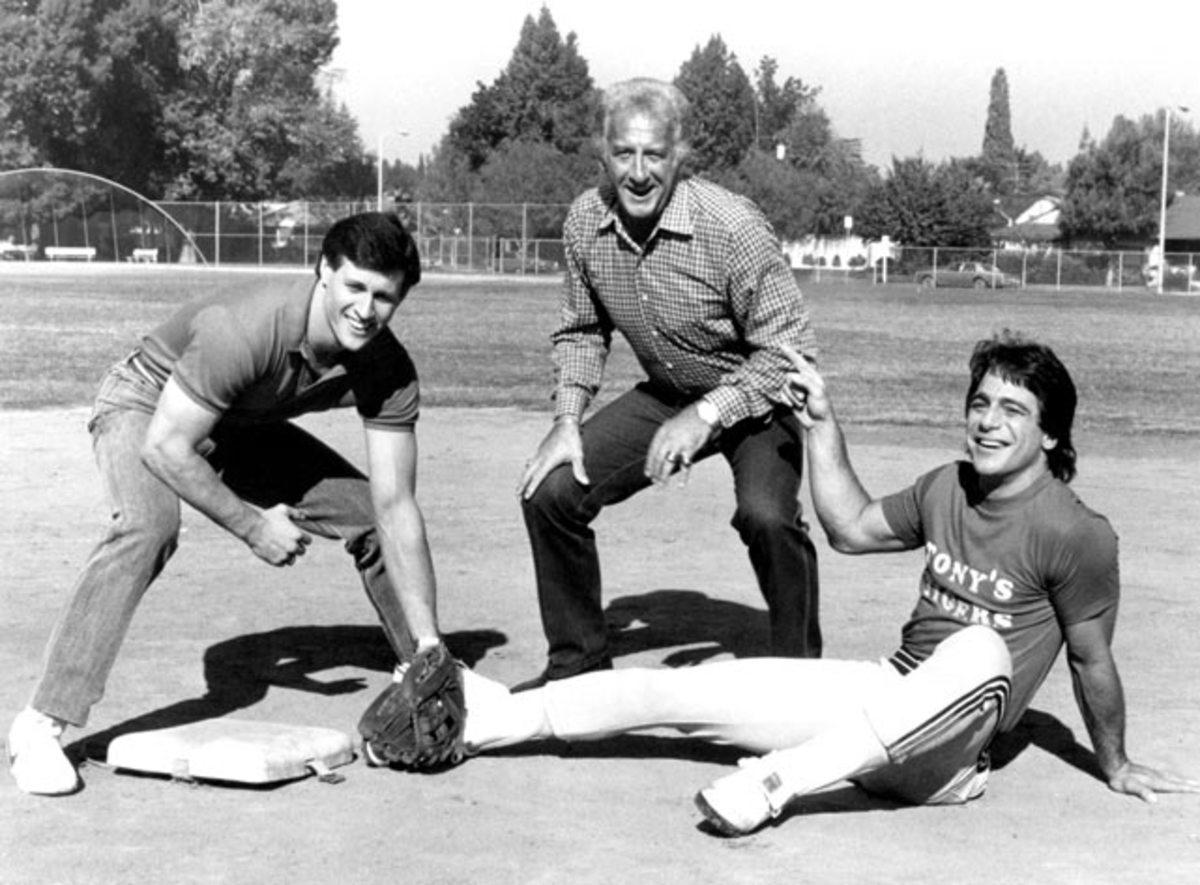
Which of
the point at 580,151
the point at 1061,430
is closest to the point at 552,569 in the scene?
the point at 1061,430

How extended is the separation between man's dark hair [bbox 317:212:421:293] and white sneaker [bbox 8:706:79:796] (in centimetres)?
149

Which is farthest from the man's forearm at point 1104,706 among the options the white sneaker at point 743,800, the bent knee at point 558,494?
the bent knee at point 558,494

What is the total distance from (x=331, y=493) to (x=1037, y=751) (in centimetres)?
235

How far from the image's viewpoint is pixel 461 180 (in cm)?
9500

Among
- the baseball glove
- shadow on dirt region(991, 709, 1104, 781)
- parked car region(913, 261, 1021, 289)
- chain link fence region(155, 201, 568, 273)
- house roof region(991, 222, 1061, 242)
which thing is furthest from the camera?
house roof region(991, 222, 1061, 242)

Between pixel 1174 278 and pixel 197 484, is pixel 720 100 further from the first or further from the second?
pixel 197 484

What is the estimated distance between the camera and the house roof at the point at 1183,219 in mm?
87875

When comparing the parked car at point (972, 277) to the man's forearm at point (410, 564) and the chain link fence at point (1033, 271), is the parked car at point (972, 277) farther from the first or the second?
the man's forearm at point (410, 564)

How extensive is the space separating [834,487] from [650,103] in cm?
138

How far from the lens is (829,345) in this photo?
26703 millimetres

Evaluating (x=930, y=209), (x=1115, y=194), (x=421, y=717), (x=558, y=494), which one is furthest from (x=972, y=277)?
(x=421, y=717)

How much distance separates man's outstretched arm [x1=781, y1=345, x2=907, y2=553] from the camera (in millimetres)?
5070

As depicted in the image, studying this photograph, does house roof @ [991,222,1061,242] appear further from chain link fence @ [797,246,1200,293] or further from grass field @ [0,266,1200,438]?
grass field @ [0,266,1200,438]

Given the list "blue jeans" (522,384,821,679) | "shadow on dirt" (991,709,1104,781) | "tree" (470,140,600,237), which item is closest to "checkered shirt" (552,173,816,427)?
"blue jeans" (522,384,821,679)
